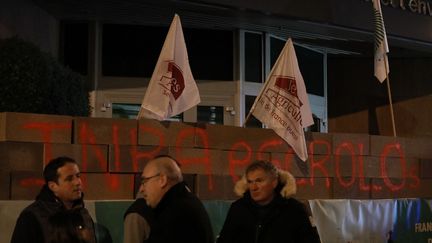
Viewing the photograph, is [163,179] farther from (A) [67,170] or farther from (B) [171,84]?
(B) [171,84]

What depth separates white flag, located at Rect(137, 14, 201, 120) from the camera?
7.92 metres

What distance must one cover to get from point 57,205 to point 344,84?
12281mm

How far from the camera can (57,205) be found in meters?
4.85

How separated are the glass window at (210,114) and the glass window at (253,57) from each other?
764 mm

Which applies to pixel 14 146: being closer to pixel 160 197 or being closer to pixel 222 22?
pixel 160 197

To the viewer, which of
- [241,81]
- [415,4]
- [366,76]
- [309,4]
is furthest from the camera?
[366,76]

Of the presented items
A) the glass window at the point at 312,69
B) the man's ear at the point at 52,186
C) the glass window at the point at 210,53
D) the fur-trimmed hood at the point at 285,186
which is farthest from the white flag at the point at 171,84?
the glass window at the point at 312,69

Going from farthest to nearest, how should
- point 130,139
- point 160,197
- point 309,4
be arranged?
point 309,4 < point 130,139 < point 160,197

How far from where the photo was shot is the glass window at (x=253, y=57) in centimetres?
1316

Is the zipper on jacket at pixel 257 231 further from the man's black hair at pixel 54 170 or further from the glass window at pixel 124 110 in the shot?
the glass window at pixel 124 110

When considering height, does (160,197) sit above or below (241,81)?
below

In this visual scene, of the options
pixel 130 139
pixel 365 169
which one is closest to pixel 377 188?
pixel 365 169

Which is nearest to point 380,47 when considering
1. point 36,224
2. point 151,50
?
point 151,50

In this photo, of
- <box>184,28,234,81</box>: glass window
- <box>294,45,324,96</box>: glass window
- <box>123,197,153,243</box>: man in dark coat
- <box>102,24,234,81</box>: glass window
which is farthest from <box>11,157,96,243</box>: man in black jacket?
<box>294,45,324,96</box>: glass window
